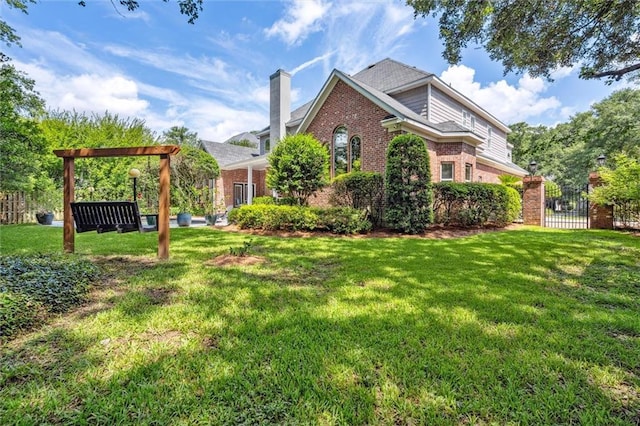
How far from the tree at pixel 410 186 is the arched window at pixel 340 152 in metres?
4.28

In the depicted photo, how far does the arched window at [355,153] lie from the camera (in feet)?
43.6

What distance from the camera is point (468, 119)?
18.5 m

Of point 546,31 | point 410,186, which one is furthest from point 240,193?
point 546,31

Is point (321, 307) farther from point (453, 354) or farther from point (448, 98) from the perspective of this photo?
point (448, 98)

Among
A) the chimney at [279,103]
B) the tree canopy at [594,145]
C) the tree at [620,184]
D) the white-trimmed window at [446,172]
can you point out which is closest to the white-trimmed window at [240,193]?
the chimney at [279,103]

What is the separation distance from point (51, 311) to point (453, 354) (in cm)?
394

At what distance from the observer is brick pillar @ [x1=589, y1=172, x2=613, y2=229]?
10.6 meters

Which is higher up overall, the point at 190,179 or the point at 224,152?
the point at 224,152

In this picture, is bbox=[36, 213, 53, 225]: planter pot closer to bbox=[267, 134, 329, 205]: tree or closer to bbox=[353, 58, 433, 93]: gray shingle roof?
bbox=[267, 134, 329, 205]: tree

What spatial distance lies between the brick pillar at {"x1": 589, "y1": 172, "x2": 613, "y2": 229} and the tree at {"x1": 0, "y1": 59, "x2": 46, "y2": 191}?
2148cm

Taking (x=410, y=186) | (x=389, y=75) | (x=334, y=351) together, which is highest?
(x=389, y=75)

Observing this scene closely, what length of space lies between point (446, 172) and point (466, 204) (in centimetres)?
322

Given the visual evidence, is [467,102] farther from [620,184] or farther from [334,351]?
[334,351]

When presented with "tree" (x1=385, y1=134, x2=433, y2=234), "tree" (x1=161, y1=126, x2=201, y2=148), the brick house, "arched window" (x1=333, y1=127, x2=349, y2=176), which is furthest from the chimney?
"tree" (x1=161, y1=126, x2=201, y2=148)
